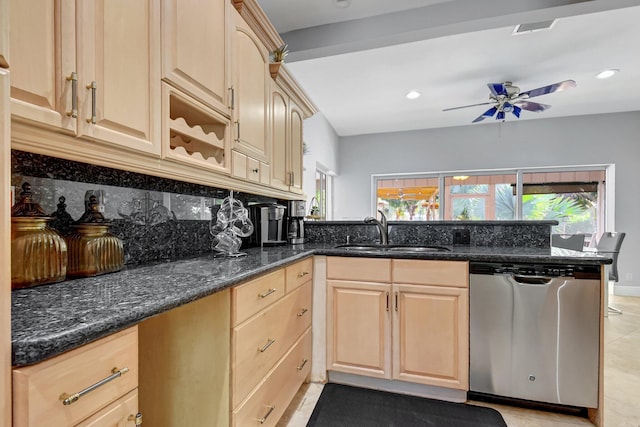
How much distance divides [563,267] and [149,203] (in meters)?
2.16

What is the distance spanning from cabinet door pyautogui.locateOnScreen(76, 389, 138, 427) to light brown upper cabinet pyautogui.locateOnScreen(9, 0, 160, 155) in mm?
709

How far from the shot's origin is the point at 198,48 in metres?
1.37

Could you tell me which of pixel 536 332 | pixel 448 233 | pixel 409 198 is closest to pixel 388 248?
pixel 448 233

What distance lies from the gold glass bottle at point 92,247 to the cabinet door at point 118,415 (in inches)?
22.5

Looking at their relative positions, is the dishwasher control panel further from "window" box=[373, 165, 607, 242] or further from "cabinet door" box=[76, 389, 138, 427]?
"window" box=[373, 165, 607, 242]

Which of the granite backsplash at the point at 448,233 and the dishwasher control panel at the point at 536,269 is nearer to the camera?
the dishwasher control panel at the point at 536,269

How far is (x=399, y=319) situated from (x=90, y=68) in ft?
6.10

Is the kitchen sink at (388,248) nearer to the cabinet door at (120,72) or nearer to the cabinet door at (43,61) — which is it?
the cabinet door at (120,72)

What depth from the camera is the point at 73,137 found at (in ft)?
2.89

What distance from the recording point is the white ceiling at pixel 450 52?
2.23m

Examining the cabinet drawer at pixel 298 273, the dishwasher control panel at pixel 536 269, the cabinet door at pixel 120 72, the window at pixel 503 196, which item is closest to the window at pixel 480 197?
the window at pixel 503 196

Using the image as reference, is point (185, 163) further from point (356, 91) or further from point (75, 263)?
point (356, 91)

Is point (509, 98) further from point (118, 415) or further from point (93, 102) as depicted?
point (118, 415)

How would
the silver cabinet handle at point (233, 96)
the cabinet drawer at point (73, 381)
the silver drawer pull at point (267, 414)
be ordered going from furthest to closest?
the silver cabinet handle at point (233, 96) < the silver drawer pull at point (267, 414) < the cabinet drawer at point (73, 381)
